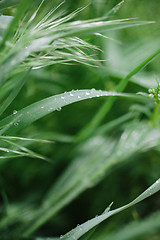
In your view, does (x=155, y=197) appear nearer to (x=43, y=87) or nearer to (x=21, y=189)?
(x=21, y=189)

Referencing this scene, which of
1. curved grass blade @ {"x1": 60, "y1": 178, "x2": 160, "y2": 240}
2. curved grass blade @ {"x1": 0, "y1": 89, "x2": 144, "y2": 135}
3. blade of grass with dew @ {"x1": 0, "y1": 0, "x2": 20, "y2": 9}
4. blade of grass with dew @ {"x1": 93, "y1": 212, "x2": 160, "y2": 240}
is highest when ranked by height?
blade of grass with dew @ {"x1": 0, "y1": 0, "x2": 20, "y2": 9}

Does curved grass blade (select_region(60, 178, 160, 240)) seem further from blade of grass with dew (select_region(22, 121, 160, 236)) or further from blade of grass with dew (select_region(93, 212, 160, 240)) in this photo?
blade of grass with dew (select_region(93, 212, 160, 240))

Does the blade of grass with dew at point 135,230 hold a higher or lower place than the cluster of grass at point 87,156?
lower

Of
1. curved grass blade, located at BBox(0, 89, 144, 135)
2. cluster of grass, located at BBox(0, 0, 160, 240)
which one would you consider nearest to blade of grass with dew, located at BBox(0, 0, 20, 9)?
curved grass blade, located at BBox(0, 89, 144, 135)

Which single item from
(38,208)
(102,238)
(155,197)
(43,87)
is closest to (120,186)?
(155,197)

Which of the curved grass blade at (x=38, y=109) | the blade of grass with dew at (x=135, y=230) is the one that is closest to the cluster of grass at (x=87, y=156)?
the blade of grass with dew at (x=135, y=230)

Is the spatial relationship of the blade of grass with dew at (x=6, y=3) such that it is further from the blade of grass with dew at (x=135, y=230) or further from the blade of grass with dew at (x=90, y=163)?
the blade of grass with dew at (x=135, y=230)

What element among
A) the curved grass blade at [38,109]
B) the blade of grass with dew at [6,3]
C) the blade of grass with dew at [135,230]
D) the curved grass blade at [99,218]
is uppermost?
the blade of grass with dew at [6,3]

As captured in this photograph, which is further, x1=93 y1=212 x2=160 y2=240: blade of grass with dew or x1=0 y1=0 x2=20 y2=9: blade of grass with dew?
x1=93 y1=212 x2=160 y2=240: blade of grass with dew
